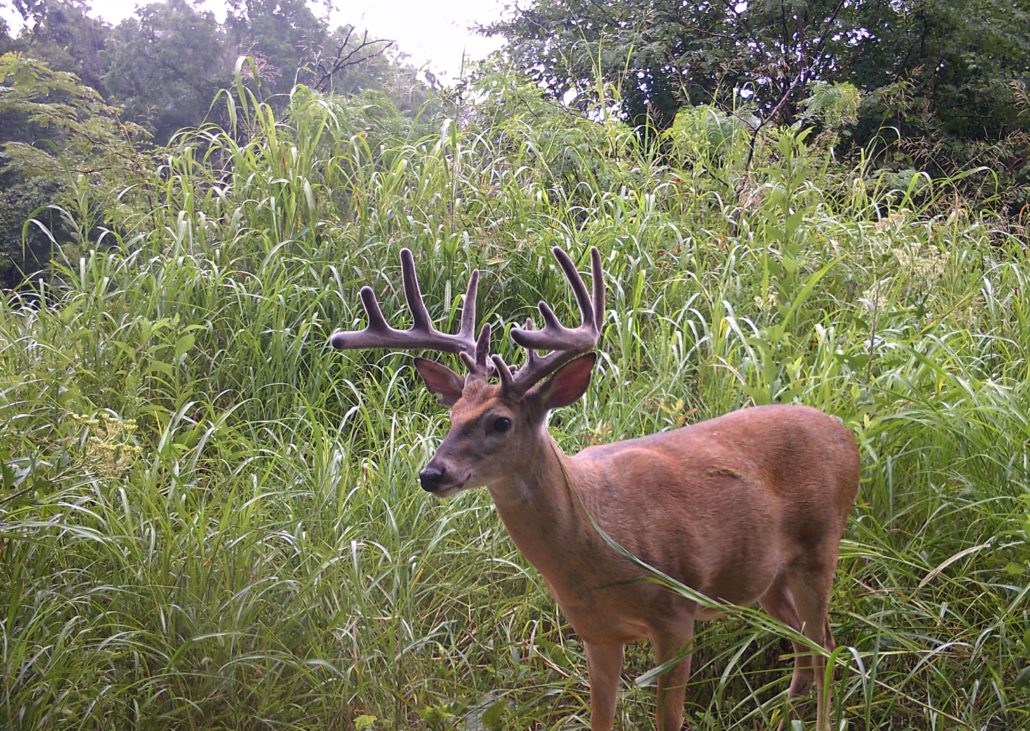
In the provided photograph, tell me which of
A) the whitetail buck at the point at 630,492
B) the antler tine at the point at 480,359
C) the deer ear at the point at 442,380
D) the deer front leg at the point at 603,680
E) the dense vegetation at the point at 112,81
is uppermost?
the dense vegetation at the point at 112,81

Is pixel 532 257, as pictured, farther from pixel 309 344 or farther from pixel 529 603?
pixel 529 603

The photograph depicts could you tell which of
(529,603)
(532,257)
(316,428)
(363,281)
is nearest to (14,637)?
(316,428)

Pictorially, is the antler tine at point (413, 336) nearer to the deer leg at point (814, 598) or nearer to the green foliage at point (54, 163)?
the deer leg at point (814, 598)

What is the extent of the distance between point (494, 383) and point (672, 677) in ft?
2.74

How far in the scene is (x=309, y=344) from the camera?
4219mm

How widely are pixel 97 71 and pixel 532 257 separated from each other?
220 centimetres

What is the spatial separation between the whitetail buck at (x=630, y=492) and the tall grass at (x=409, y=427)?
0.24m

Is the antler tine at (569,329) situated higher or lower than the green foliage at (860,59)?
lower

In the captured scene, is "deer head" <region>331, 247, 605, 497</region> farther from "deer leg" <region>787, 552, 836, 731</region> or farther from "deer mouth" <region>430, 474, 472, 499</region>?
"deer leg" <region>787, 552, 836, 731</region>

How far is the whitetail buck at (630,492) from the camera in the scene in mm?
2311

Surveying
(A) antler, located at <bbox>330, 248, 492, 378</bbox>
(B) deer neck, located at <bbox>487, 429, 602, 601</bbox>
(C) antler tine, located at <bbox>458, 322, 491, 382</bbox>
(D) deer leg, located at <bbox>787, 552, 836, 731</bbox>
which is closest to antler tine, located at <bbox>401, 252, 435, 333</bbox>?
(A) antler, located at <bbox>330, 248, 492, 378</bbox>

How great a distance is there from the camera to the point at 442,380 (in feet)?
8.64

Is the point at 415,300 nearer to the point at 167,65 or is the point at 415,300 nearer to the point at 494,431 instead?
the point at 494,431

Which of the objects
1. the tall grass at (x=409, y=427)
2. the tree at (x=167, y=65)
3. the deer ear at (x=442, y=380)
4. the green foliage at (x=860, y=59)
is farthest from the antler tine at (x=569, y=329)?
the green foliage at (x=860, y=59)
